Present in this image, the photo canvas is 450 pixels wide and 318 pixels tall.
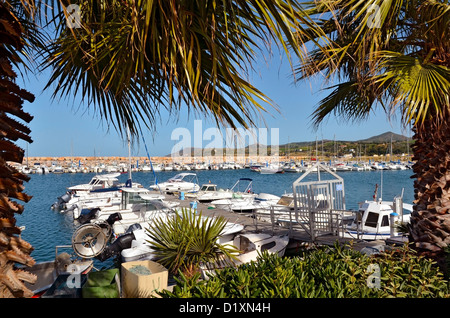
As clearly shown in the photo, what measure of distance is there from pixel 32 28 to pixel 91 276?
392cm

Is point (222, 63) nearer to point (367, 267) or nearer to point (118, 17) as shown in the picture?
point (118, 17)

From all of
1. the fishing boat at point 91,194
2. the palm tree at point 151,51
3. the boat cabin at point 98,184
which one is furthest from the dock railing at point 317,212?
the boat cabin at point 98,184

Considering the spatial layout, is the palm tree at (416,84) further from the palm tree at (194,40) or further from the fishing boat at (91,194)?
the fishing boat at (91,194)

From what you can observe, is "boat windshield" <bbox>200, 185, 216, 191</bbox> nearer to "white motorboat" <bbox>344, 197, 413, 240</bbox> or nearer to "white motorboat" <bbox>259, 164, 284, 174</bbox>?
"white motorboat" <bbox>344, 197, 413, 240</bbox>

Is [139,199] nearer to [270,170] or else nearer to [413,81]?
[413,81]

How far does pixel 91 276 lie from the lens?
5.46m

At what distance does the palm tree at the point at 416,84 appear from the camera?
15.6 feet

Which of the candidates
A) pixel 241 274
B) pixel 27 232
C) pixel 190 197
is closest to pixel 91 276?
pixel 241 274

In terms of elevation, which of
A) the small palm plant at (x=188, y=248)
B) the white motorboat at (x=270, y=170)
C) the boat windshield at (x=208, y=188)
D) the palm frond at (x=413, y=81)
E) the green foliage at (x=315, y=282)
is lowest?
the white motorboat at (x=270, y=170)

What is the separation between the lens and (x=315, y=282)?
12.7 feet

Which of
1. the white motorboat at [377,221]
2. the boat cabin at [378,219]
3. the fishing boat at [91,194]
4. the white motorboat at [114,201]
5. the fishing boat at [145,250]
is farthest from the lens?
the fishing boat at [91,194]

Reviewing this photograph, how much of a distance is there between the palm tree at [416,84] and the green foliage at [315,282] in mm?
2128

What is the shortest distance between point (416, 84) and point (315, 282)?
330 centimetres

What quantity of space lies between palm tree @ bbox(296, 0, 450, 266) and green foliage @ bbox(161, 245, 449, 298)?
2.13m
